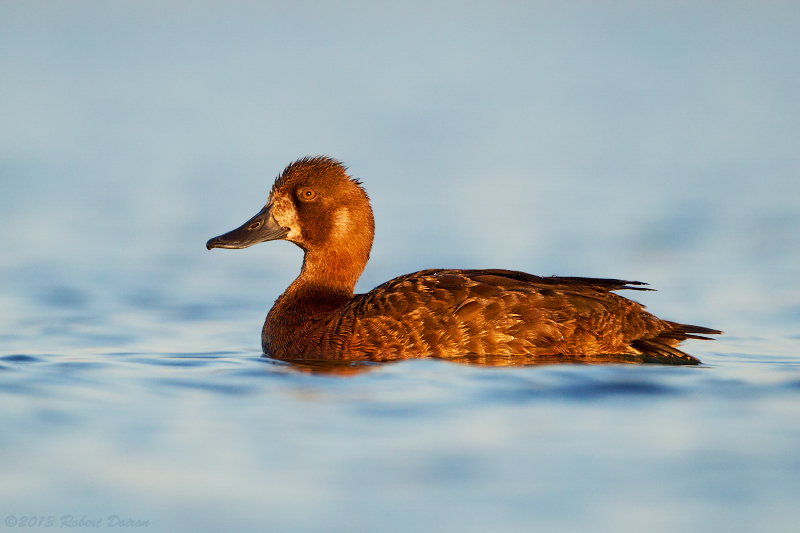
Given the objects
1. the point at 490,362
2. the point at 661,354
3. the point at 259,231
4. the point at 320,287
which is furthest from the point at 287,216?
the point at 661,354

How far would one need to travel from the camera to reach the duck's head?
8.32m

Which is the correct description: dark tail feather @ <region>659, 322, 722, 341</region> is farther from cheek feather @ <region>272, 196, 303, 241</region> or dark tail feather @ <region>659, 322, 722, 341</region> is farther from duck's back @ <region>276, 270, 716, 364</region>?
cheek feather @ <region>272, 196, 303, 241</region>

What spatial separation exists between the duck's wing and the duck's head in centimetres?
91

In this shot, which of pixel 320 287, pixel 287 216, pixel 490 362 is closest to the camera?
pixel 490 362

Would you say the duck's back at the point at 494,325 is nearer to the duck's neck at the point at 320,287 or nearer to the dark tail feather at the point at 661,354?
the dark tail feather at the point at 661,354

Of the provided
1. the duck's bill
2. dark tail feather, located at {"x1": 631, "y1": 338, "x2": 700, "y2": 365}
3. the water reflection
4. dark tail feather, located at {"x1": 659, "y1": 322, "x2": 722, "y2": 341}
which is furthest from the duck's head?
dark tail feather, located at {"x1": 659, "y1": 322, "x2": 722, "y2": 341}

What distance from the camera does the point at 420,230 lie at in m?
13.0

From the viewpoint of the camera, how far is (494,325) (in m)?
7.32

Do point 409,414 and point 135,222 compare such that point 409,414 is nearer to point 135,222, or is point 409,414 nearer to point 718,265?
point 718,265

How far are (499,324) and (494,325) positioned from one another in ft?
0.12

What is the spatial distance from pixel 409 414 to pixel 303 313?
2236 mm

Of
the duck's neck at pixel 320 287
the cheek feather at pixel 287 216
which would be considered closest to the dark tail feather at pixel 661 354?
the duck's neck at pixel 320 287

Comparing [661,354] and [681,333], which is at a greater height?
[681,333]

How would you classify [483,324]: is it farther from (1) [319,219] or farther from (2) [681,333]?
(1) [319,219]
